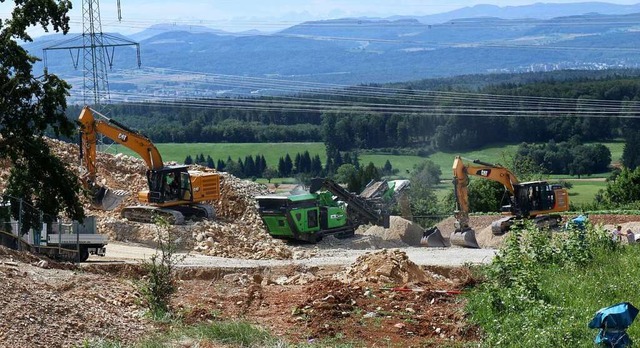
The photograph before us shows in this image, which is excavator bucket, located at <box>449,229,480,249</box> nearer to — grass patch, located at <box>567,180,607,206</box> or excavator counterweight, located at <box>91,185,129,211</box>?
excavator counterweight, located at <box>91,185,129,211</box>

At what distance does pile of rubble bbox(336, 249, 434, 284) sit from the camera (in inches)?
910

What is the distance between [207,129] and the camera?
105m

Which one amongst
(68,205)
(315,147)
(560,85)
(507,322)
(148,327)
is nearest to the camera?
(507,322)

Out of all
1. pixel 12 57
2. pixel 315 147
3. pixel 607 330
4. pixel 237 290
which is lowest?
pixel 315 147

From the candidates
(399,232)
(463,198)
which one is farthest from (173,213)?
(463,198)

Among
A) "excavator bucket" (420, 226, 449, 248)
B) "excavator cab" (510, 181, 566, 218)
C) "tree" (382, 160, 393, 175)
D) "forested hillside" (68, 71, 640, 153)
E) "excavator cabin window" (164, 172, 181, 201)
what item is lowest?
"tree" (382, 160, 393, 175)

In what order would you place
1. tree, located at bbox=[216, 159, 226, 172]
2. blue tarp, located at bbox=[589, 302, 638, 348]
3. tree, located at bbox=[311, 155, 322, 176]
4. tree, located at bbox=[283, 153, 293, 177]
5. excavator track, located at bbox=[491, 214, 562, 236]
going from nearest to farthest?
blue tarp, located at bbox=[589, 302, 638, 348]
excavator track, located at bbox=[491, 214, 562, 236]
tree, located at bbox=[216, 159, 226, 172]
tree, located at bbox=[311, 155, 322, 176]
tree, located at bbox=[283, 153, 293, 177]

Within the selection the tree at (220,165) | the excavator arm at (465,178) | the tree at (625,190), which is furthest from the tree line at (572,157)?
the excavator arm at (465,178)

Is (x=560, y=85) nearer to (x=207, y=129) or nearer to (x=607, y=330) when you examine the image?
(x=207, y=129)

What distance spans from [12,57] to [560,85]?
90462 millimetres

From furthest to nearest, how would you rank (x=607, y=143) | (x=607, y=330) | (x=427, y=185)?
1. (x=607, y=143)
2. (x=427, y=185)
3. (x=607, y=330)

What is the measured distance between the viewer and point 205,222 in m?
35.2

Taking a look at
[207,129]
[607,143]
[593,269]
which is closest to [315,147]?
[207,129]

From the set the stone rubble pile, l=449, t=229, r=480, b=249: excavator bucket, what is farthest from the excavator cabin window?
l=449, t=229, r=480, b=249: excavator bucket
